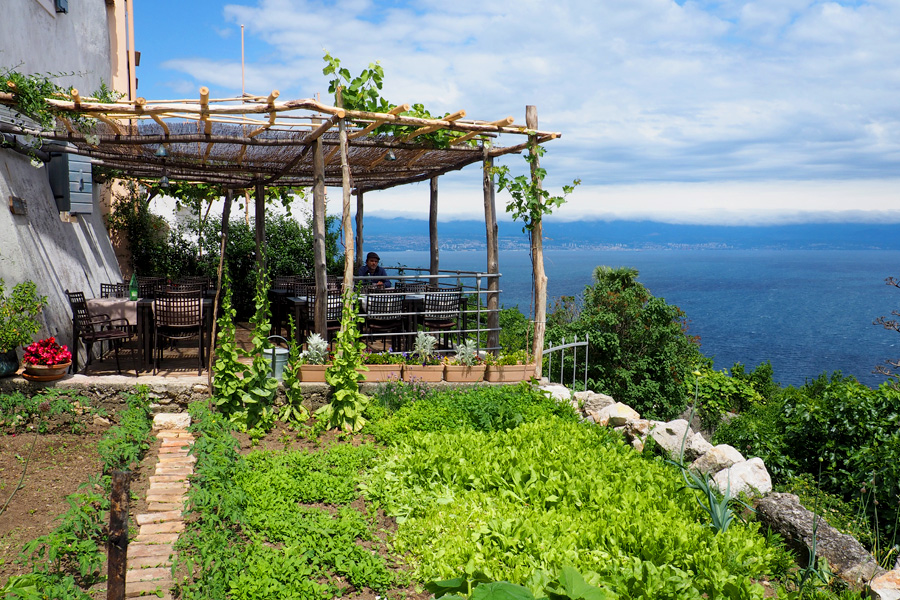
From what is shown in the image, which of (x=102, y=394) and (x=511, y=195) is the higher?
(x=511, y=195)

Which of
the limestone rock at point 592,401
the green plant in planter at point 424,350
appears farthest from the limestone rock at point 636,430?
the green plant in planter at point 424,350

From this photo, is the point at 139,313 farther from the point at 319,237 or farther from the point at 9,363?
the point at 319,237

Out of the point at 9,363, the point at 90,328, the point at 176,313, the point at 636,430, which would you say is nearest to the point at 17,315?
the point at 9,363

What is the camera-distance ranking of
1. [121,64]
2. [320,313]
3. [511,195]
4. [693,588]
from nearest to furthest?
[693,588] < [320,313] < [511,195] < [121,64]

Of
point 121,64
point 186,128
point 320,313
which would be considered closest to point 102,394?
point 320,313

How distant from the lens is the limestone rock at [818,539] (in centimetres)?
430

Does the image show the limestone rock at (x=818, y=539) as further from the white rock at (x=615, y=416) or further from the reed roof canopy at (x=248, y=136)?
the reed roof canopy at (x=248, y=136)

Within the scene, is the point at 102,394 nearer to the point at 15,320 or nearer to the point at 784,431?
the point at 15,320

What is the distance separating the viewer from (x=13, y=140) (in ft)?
23.9

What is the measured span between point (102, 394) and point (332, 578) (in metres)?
4.19

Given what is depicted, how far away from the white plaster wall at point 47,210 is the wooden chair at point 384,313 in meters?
3.70

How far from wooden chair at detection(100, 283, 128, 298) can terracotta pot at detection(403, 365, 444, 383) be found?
4970 mm

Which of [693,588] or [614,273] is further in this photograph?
[614,273]

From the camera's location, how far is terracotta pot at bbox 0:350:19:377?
6.54 metres
